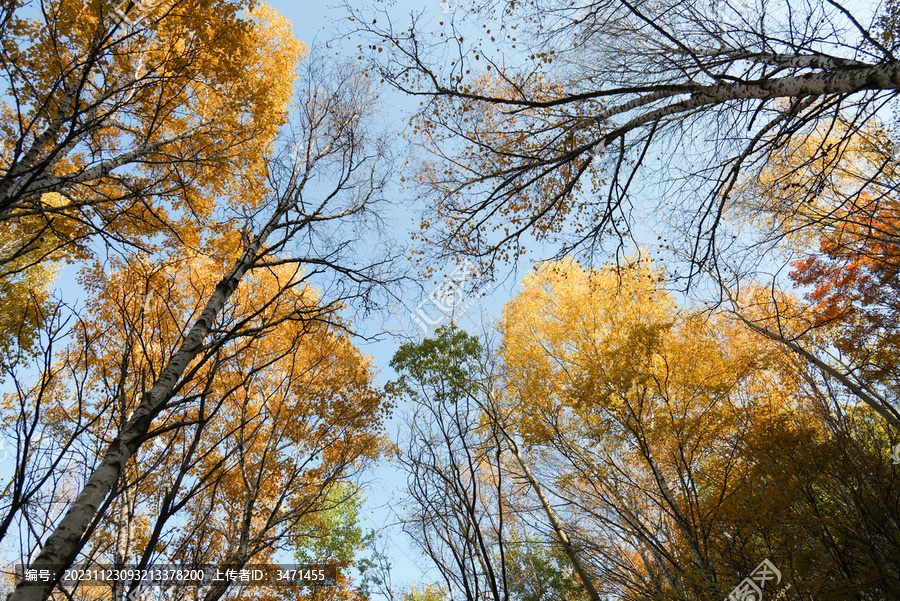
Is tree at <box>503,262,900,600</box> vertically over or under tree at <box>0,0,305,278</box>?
under

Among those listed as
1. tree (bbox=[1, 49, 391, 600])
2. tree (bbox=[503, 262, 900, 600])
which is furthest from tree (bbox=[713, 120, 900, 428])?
tree (bbox=[1, 49, 391, 600])

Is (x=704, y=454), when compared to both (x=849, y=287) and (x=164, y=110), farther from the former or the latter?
(x=164, y=110)

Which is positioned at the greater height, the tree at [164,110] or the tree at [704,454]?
the tree at [164,110]

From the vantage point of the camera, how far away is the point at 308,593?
792 cm

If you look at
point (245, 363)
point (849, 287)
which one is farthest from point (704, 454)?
point (245, 363)

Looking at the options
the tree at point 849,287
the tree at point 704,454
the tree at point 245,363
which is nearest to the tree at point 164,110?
the tree at point 245,363

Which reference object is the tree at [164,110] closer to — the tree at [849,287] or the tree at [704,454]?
the tree at [704,454]

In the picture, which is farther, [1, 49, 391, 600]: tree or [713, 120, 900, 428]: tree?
[713, 120, 900, 428]: tree

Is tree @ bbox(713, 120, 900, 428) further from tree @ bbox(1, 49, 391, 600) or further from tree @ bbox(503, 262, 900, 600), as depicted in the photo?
tree @ bbox(1, 49, 391, 600)

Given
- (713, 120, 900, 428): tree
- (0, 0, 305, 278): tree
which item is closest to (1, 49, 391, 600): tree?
(0, 0, 305, 278): tree

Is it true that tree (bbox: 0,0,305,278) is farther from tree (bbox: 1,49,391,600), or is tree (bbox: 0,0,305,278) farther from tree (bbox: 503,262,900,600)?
tree (bbox: 503,262,900,600)

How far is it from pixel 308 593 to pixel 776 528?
29.2 feet

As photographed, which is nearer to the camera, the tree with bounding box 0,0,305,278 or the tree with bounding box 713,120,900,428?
the tree with bounding box 0,0,305,278

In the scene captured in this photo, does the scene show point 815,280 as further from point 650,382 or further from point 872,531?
point 650,382
